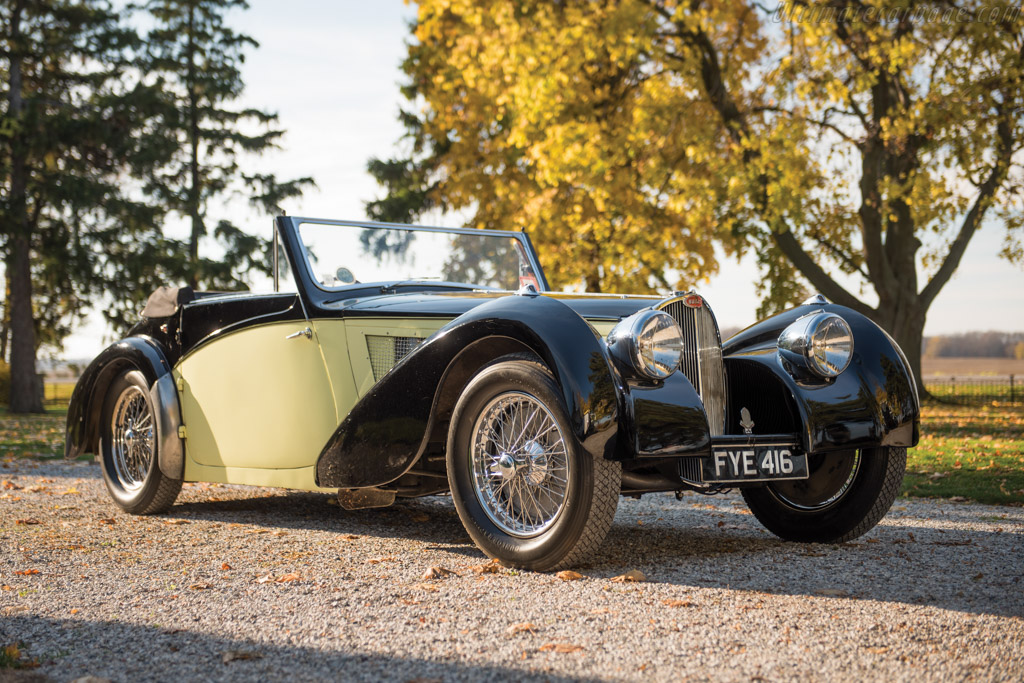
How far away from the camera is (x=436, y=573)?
4215mm

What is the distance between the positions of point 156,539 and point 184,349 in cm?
143

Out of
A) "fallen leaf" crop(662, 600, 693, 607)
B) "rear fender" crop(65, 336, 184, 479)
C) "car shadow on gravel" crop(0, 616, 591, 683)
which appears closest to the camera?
"car shadow on gravel" crop(0, 616, 591, 683)

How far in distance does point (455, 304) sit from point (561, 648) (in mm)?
2551

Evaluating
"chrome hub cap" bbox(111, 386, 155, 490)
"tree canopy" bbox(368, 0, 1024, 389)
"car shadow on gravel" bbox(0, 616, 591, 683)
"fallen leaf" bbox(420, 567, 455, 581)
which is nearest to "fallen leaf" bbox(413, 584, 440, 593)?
"fallen leaf" bbox(420, 567, 455, 581)

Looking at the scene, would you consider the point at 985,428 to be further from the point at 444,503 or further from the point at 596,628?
the point at 596,628

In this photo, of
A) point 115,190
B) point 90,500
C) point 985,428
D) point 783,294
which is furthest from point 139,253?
point 985,428

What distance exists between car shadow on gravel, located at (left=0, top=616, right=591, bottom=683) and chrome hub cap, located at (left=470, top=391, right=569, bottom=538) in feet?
4.15

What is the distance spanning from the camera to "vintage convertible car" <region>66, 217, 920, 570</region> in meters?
4.08

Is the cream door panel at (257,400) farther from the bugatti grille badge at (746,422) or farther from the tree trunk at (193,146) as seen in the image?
the tree trunk at (193,146)

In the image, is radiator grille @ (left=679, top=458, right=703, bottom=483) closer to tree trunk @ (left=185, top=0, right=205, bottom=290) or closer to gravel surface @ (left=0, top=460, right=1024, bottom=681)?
gravel surface @ (left=0, top=460, right=1024, bottom=681)

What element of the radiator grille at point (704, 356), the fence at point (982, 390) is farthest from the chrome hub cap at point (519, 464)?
the fence at point (982, 390)

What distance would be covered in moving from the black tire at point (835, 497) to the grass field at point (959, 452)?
2737 mm

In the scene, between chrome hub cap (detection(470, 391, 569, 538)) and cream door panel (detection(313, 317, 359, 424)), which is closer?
chrome hub cap (detection(470, 391, 569, 538))

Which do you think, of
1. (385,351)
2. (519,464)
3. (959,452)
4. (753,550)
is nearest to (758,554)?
(753,550)
